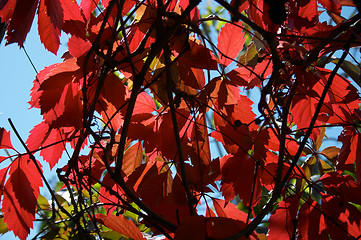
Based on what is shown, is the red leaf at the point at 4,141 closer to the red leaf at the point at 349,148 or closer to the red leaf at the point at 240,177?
the red leaf at the point at 240,177

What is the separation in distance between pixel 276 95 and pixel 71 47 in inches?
18.1

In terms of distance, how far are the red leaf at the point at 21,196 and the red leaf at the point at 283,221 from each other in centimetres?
53

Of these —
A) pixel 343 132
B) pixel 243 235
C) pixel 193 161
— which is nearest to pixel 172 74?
pixel 193 161

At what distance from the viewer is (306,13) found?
82 cm

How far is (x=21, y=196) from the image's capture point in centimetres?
77

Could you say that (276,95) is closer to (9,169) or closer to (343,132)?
(343,132)

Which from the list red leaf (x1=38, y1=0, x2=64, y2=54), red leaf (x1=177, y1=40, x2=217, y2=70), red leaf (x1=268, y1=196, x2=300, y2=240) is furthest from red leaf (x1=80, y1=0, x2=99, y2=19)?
red leaf (x1=268, y1=196, x2=300, y2=240)

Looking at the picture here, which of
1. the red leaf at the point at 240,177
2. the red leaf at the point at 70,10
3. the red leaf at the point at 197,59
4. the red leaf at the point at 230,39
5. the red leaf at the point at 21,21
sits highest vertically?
the red leaf at the point at 70,10

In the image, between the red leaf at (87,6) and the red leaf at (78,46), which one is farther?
the red leaf at (87,6)

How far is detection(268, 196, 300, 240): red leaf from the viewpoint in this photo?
799mm

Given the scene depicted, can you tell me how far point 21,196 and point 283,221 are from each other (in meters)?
0.58

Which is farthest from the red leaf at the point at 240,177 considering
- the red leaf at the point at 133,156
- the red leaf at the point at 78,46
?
the red leaf at the point at 78,46

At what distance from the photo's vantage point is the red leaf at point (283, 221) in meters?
0.80

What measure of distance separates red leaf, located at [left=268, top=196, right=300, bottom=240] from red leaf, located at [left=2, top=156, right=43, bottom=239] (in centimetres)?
53
